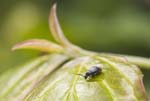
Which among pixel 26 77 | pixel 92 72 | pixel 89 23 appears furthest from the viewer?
pixel 89 23

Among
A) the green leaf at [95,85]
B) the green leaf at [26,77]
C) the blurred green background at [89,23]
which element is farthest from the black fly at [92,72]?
the blurred green background at [89,23]

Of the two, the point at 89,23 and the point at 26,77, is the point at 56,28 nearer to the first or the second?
the point at 26,77

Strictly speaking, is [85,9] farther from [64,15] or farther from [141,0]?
[141,0]

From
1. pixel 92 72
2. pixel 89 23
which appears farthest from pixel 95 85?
pixel 89 23

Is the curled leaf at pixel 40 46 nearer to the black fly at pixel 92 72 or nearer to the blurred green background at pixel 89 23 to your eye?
the black fly at pixel 92 72

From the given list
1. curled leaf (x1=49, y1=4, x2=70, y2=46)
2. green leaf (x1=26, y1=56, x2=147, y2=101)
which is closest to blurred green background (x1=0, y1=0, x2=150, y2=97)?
curled leaf (x1=49, y1=4, x2=70, y2=46)

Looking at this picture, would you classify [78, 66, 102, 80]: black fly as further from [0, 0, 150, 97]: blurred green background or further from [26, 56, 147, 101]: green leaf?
[0, 0, 150, 97]: blurred green background
